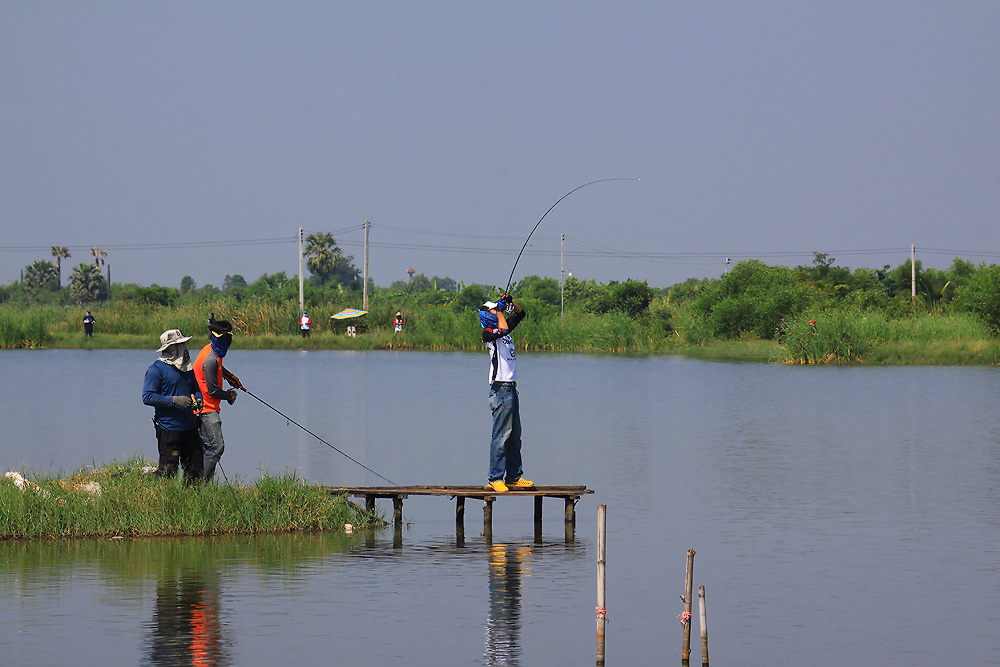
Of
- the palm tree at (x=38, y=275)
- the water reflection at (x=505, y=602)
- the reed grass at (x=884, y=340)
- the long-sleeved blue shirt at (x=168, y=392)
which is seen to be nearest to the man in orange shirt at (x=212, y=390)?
the long-sleeved blue shirt at (x=168, y=392)

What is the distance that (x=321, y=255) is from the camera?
11450 cm

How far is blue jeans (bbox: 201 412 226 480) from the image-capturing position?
13648mm

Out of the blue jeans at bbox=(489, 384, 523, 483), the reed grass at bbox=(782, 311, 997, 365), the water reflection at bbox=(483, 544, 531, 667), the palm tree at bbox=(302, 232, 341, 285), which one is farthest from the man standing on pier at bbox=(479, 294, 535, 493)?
the palm tree at bbox=(302, 232, 341, 285)

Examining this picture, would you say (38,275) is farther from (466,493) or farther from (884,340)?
(466,493)

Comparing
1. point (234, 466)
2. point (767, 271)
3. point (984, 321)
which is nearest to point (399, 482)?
point (234, 466)

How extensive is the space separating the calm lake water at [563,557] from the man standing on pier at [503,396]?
785mm

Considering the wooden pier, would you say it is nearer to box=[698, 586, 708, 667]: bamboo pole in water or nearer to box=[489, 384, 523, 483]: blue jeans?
box=[489, 384, 523, 483]: blue jeans

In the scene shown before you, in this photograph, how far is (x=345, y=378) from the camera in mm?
46219

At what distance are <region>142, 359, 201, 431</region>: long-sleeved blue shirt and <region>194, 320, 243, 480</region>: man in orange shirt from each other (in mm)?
105

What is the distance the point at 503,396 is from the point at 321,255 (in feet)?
333

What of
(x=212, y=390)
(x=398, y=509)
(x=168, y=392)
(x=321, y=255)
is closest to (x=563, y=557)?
(x=398, y=509)

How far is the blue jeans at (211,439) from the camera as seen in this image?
1365cm

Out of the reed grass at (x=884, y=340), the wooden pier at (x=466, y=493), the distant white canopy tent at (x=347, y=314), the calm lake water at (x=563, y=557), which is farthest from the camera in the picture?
the distant white canopy tent at (x=347, y=314)

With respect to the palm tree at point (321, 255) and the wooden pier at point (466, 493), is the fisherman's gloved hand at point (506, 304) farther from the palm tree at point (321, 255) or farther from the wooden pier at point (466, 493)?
the palm tree at point (321, 255)
